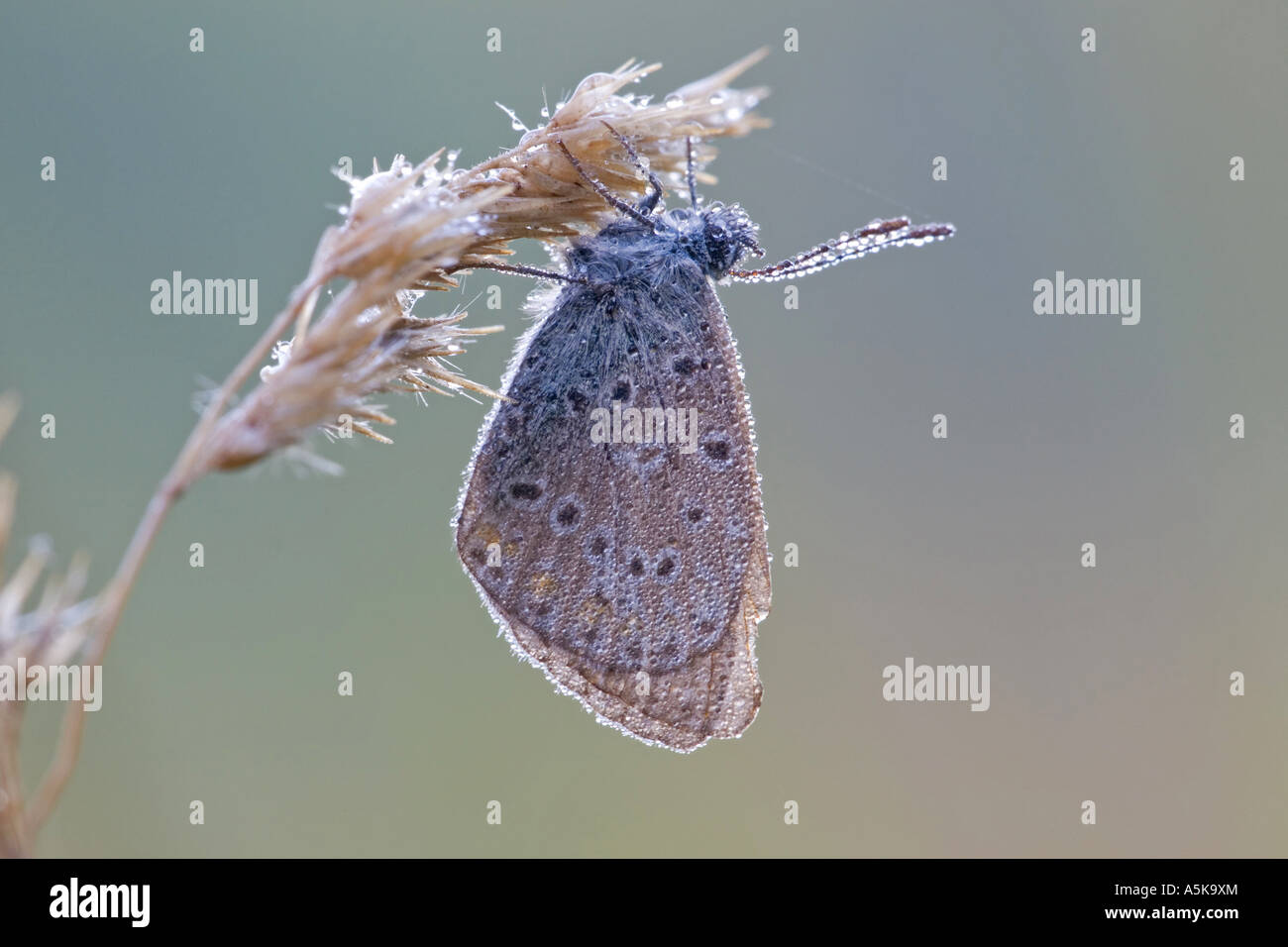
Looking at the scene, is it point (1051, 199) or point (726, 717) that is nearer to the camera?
point (726, 717)

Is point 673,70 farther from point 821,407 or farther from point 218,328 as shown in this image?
point 218,328

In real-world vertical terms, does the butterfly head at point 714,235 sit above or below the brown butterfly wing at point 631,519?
above

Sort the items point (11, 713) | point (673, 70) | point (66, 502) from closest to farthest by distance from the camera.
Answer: point (11, 713) → point (66, 502) → point (673, 70)

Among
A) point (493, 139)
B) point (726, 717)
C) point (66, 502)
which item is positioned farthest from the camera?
point (493, 139)

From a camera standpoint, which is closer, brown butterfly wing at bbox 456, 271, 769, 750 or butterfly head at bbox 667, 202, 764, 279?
brown butterfly wing at bbox 456, 271, 769, 750

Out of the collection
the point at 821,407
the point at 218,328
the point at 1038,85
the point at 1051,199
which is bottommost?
the point at 821,407

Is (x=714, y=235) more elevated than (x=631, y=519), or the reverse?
(x=714, y=235)

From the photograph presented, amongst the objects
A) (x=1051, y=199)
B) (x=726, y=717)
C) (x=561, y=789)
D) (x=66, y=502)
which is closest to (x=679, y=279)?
(x=726, y=717)

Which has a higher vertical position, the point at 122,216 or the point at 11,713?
the point at 122,216

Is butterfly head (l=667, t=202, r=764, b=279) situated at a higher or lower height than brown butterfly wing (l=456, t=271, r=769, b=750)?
higher

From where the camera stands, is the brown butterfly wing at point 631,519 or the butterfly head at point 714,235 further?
the butterfly head at point 714,235

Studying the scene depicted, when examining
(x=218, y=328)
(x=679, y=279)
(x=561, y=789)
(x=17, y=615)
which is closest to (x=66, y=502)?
(x=218, y=328)
